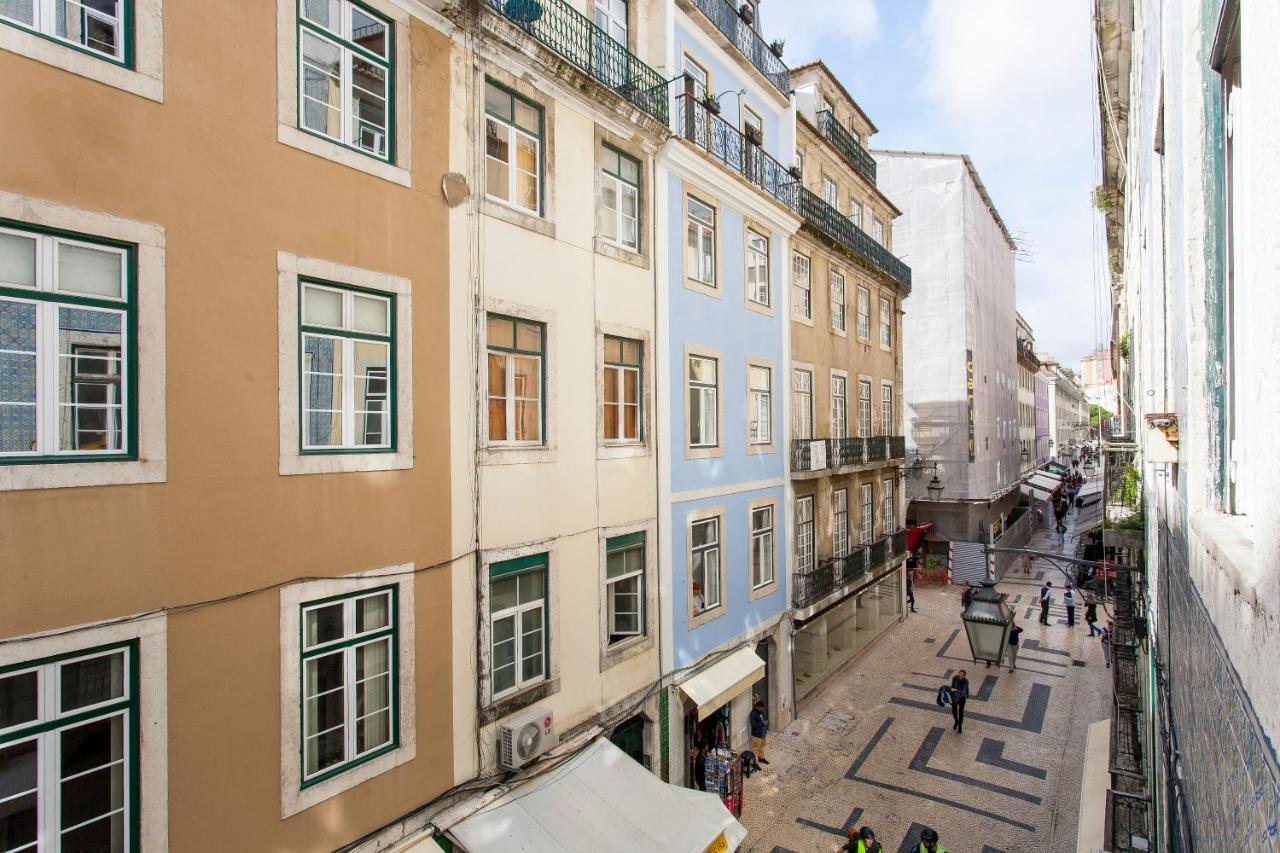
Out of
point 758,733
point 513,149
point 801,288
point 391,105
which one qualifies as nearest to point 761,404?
point 801,288

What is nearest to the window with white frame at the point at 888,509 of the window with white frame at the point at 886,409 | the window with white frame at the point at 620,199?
the window with white frame at the point at 886,409

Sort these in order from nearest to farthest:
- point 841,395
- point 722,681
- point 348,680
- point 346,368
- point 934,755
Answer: point 348,680
point 346,368
point 722,681
point 934,755
point 841,395

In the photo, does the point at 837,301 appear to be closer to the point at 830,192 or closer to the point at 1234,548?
the point at 830,192

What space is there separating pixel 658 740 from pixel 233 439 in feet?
29.1

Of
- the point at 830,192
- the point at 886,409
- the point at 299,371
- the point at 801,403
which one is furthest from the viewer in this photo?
the point at 886,409

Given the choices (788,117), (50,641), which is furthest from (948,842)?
(788,117)

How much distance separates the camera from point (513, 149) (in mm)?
9922

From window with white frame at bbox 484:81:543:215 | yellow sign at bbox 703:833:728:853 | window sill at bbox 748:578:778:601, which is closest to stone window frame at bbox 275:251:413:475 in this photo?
window with white frame at bbox 484:81:543:215

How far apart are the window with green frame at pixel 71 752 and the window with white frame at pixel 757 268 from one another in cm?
1299

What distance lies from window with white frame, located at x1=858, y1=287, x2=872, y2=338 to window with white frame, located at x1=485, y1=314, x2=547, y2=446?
1428 cm

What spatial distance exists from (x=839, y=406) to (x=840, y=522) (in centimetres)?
334

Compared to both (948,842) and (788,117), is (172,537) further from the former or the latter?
(788,117)

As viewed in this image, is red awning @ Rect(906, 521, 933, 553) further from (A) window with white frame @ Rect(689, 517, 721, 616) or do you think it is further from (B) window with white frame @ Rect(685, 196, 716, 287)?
(B) window with white frame @ Rect(685, 196, 716, 287)

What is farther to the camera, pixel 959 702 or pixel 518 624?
pixel 959 702
